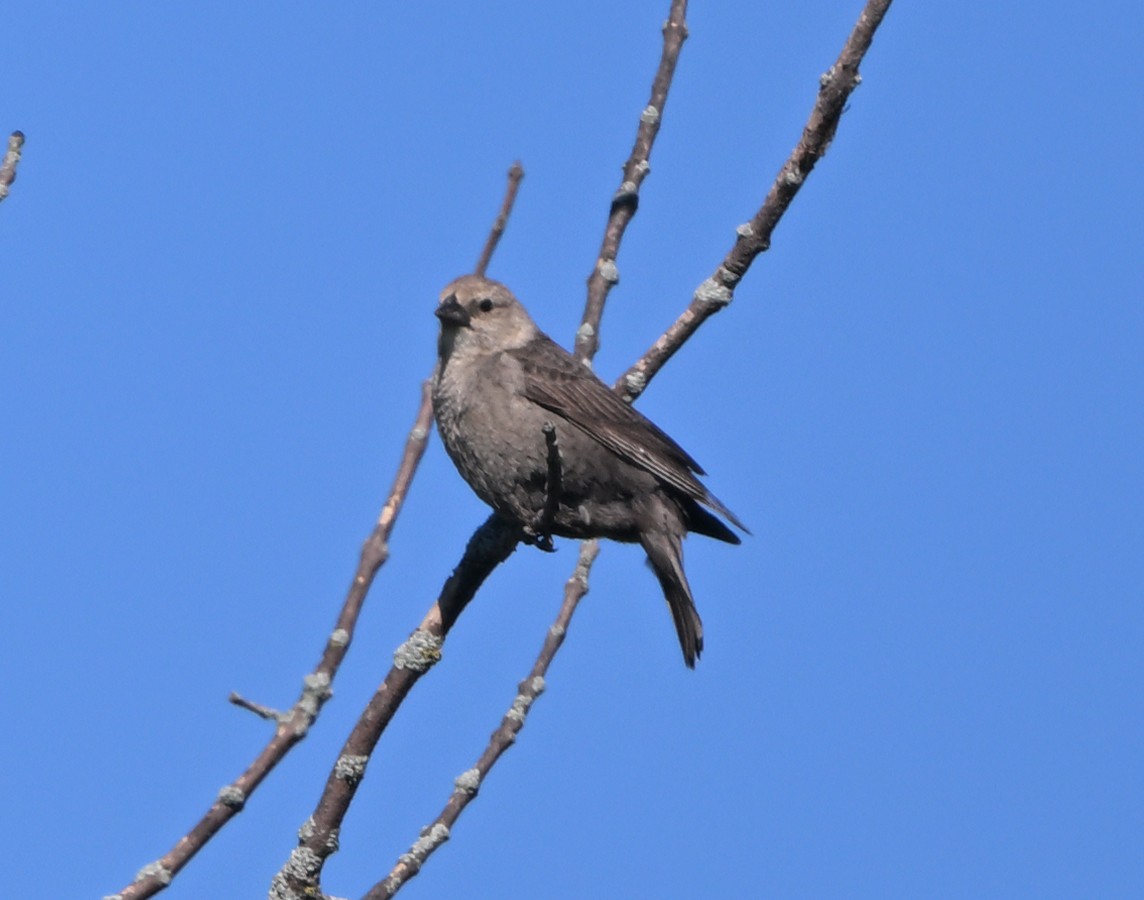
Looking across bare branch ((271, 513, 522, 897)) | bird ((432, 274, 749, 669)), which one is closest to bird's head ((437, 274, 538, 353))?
bird ((432, 274, 749, 669))

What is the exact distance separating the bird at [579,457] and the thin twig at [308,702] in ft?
5.31

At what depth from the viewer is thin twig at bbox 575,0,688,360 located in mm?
5270

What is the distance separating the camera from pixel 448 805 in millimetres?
4062

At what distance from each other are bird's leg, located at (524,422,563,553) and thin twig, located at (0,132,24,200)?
4.86 ft

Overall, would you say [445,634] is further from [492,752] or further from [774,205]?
[774,205]

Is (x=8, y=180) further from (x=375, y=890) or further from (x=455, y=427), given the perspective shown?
(x=455, y=427)

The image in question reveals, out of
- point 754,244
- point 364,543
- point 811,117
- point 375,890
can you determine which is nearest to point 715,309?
point 754,244

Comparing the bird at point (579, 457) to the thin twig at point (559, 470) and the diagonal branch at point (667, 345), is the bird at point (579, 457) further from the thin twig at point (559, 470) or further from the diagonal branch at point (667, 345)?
the diagonal branch at point (667, 345)

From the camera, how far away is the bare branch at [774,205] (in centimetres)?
441

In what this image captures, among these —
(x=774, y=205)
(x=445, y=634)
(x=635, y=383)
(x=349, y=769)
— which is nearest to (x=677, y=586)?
(x=635, y=383)

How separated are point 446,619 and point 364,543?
33.1 inches

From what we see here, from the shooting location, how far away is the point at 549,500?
15.3 feet

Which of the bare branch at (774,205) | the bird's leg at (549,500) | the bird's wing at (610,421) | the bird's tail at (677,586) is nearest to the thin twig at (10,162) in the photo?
the bird's leg at (549,500)

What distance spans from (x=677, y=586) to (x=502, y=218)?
1987 mm
